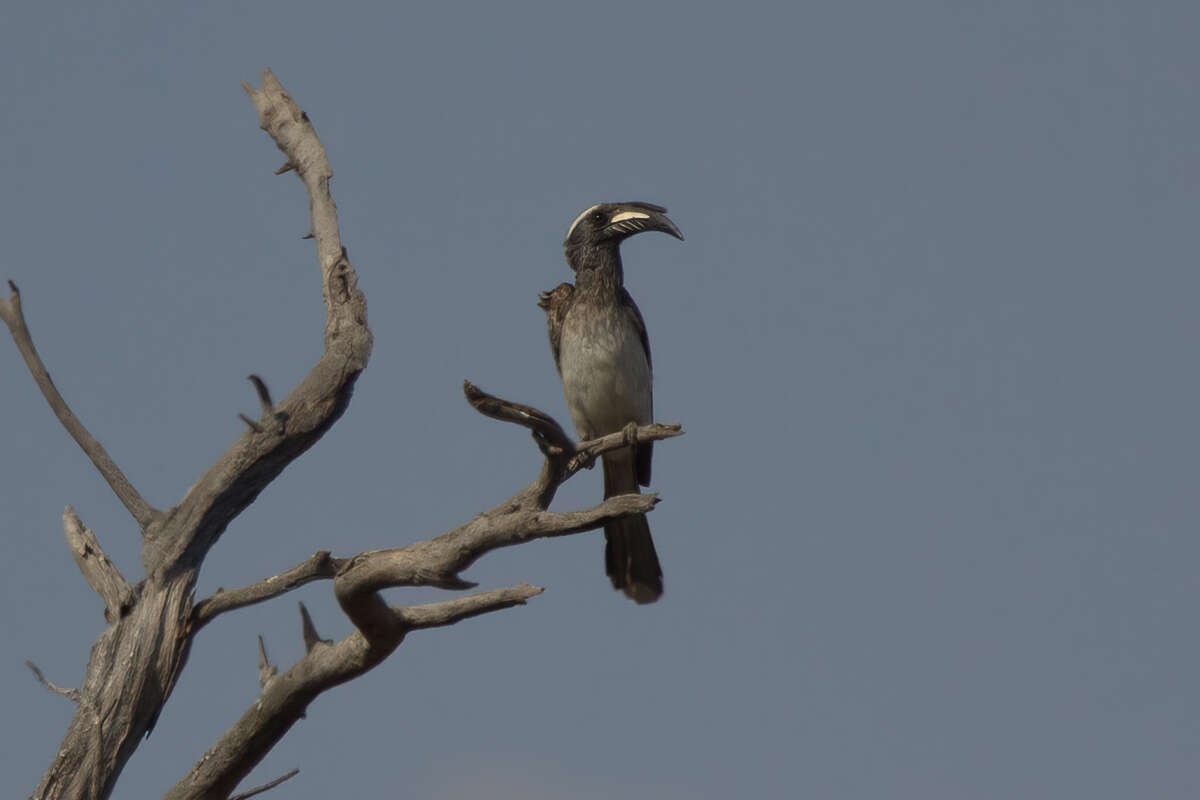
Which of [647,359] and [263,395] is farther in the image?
[647,359]

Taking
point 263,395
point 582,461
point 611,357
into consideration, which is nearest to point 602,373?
point 611,357

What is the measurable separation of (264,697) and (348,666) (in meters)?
0.40

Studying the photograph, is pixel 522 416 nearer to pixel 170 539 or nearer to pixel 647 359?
pixel 170 539

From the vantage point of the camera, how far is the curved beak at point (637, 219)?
7.64 metres

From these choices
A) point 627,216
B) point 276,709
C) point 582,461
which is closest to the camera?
point 276,709

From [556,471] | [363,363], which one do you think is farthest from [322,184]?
[556,471]

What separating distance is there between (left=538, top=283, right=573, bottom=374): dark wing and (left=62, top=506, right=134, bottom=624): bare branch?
2.59 metres

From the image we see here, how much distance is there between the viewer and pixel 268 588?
19.5 ft

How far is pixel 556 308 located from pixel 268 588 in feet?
8.41

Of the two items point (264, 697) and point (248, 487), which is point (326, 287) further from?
point (264, 697)

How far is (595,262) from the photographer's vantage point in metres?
7.83

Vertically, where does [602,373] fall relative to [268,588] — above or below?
above

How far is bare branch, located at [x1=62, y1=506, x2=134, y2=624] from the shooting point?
6.01 m

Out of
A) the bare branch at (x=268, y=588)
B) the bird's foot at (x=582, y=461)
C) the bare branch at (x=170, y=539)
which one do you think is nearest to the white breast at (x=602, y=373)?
the bird's foot at (x=582, y=461)
